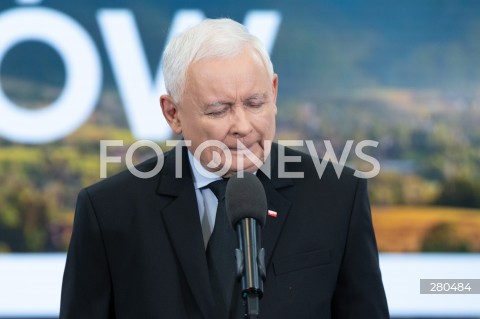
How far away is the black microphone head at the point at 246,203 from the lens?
4.98 ft

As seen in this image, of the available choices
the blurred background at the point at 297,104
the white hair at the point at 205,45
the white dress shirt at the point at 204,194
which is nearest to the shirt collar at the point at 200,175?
the white dress shirt at the point at 204,194

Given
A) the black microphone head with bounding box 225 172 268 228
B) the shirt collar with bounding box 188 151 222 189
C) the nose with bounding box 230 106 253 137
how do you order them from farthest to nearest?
1. the shirt collar with bounding box 188 151 222 189
2. the nose with bounding box 230 106 253 137
3. the black microphone head with bounding box 225 172 268 228

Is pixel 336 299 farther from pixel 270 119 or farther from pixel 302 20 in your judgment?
pixel 302 20

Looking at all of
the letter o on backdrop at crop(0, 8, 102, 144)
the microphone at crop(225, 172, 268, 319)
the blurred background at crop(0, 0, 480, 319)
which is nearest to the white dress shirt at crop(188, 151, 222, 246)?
the microphone at crop(225, 172, 268, 319)

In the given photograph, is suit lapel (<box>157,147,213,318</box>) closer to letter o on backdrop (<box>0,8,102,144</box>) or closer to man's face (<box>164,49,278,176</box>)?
man's face (<box>164,49,278,176</box>)

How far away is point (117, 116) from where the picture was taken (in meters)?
3.83

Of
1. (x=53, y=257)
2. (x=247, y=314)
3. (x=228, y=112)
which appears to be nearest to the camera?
(x=247, y=314)

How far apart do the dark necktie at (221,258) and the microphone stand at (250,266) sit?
1.32 ft

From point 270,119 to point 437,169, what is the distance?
2.13 metres

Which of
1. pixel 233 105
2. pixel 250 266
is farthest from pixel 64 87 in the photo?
pixel 250 266

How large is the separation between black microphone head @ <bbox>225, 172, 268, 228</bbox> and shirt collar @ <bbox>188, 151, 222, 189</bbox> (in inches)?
15.9

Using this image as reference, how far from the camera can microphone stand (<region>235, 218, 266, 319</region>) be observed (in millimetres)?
1407

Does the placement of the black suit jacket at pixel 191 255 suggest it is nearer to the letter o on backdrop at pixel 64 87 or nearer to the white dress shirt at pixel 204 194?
the white dress shirt at pixel 204 194

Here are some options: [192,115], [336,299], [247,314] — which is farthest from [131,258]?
[247,314]
